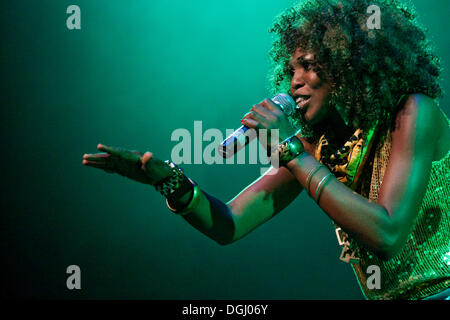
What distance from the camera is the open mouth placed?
1257 mm

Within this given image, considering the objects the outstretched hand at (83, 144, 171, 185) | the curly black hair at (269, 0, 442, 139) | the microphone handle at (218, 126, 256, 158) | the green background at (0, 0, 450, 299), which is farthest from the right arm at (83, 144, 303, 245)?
the green background at (0, 0, 450, 299)

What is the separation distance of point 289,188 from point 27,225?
2.52 metres

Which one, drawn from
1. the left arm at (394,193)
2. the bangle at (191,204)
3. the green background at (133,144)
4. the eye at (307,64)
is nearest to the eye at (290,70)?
the eye at (307,64)

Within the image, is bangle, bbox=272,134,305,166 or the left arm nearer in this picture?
the left arm

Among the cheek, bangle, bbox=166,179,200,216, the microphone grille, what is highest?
the cheek

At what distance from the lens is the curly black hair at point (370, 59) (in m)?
1.20

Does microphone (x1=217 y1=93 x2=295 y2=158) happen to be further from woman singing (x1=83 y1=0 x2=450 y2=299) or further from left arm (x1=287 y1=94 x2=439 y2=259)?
left arm (x1=287 y1=94 x2=439 y2=259)

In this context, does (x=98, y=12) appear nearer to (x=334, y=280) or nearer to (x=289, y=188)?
(x=289, y=188)

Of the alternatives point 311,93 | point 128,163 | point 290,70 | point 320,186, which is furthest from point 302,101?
point 128,163

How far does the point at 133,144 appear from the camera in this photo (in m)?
3.24

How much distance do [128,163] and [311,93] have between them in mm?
657

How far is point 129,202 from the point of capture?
329 cm

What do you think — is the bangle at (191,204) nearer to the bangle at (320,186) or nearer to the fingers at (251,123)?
the fingers at (251,123)

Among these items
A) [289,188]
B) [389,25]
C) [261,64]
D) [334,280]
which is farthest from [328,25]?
[334,280]
